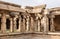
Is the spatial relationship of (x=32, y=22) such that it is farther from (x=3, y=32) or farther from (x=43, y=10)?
(x=3, y=32)

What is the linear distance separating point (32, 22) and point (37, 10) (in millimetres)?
2596

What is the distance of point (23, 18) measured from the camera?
59.0 feet

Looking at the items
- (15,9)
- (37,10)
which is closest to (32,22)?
(37,10)

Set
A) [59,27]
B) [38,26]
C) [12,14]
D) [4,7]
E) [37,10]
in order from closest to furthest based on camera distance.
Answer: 1. [4,7]
2. [37,10]
3. [12,14]
4. [38,26]
5. [59,27]

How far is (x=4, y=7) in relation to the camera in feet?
40.2

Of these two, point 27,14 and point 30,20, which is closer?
point 27,14

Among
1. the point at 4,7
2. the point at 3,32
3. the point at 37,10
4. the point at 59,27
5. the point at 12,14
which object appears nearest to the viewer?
the point at 4,7

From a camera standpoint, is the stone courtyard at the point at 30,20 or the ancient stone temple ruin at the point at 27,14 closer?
the stone courtyard at the point at 30,20

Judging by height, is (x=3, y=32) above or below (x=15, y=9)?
below

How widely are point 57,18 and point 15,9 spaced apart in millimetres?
11976

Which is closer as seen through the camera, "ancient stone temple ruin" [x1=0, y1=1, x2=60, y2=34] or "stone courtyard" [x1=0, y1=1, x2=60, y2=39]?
"stone courtyard" [x1=0, y1=1, x2=60, y2=39]

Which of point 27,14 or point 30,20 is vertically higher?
point 27,14

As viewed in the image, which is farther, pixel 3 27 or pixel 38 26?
pixel 38 26

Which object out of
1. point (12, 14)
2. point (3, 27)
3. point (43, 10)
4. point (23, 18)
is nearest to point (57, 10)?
point (43, 10)
